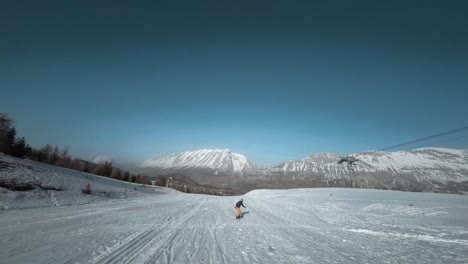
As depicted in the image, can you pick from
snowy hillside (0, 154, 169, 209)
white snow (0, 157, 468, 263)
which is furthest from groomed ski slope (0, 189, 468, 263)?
snowy hillside (0, 154, 169, 209)

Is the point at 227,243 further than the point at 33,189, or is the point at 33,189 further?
the point at 33,189

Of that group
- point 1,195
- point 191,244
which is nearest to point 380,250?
point 191,244

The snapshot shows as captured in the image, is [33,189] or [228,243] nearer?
[228,243]

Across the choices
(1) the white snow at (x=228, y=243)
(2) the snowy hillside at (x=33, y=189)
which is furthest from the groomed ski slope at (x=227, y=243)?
(2) the snowy hillside at (x=33, y=189)

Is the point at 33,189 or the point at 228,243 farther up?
the point at 33,189

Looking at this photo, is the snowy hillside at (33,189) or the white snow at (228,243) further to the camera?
the snowy hillside at (33,189)

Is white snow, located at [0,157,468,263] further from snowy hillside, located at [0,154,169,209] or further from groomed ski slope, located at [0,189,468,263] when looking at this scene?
snowy hillside, located at [0,154,169,209]

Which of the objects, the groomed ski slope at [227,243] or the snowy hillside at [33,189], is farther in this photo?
the snowy hillside at [33,189]

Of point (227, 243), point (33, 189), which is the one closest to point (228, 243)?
point (227, 243)

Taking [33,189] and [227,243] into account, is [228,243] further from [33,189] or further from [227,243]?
[33,189]

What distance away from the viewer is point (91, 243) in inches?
277

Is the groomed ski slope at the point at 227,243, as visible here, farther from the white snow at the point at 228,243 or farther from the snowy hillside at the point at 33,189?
the snowy hillside at the point at 33,189

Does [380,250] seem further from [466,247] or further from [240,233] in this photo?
[240,233]

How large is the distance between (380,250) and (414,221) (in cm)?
759
